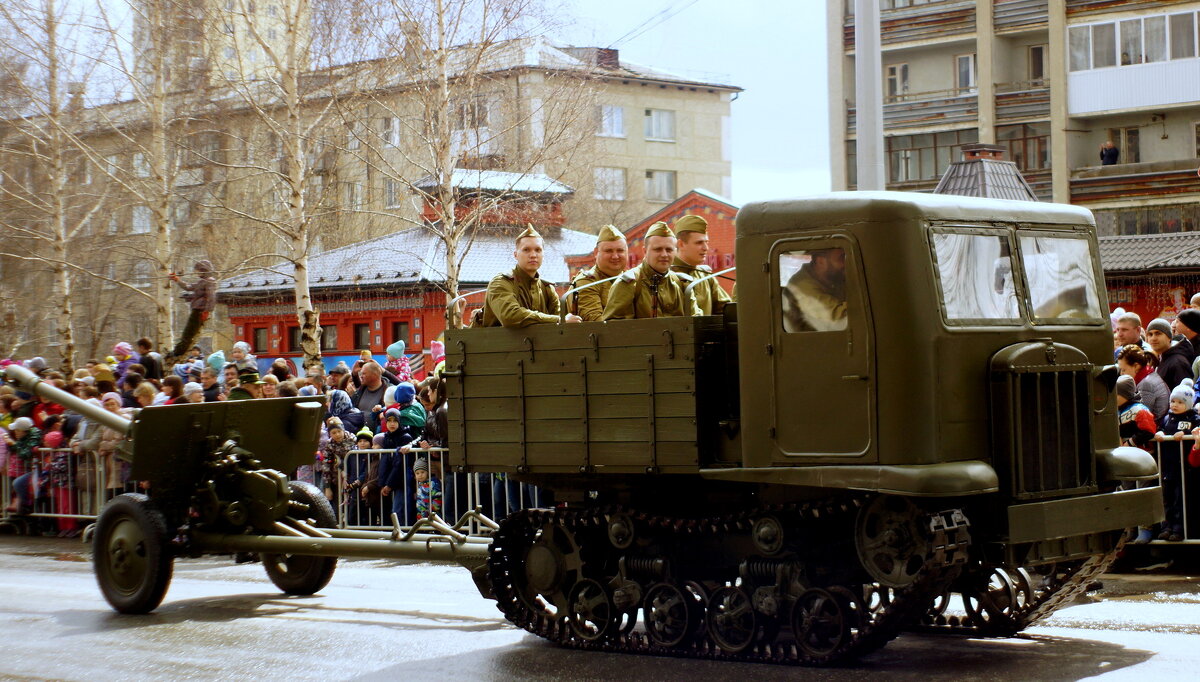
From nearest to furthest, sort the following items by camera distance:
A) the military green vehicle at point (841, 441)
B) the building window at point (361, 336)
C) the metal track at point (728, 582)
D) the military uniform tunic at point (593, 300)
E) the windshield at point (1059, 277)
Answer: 1. the metal track at point (728, 582)
2. the military green vehicle at point (841, 441)
3. the windshield at point (1059, 277)
4. the military uniform tunic at point (593, 300)
5. the building window at point (361, 336)

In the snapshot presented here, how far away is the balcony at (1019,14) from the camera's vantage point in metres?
45.2

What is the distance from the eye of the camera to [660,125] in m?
76.6

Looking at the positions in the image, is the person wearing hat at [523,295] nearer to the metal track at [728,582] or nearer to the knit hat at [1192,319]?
the metal track at [728,582]

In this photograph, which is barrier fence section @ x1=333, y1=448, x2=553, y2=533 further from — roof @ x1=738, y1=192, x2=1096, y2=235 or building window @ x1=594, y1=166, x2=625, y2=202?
building window @ x1=594, y1=166, x2=625, y2=202

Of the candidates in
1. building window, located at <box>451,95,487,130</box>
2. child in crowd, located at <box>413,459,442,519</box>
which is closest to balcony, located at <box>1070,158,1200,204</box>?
building window, located at <box>451,95,487,130</box>

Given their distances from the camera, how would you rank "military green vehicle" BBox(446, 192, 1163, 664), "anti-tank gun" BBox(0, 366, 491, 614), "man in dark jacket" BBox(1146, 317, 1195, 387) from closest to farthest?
"military green vehicle" BBox(446, 192, 1163, 664), "anti-tank gun" BBox(0, 366, 491, 614), "man in dark jacket" BBox(1146, 317, 1195, 387)

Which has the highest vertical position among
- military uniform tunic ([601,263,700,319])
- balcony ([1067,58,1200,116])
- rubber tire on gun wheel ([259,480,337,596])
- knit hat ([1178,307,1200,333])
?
balcony ([1067,58,1200,116])

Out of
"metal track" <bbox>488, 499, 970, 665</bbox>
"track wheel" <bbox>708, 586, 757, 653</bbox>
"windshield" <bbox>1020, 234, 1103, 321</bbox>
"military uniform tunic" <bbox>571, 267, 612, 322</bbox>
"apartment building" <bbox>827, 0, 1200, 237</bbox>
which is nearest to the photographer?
"metal track" <bbox>488, 499, 970, 665</bbox>

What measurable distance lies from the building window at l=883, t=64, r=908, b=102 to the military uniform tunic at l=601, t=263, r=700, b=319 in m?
40.1

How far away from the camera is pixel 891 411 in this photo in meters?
8.48

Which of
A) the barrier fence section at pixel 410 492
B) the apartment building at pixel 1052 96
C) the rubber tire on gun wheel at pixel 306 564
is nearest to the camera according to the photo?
the rubber tire on gun wheel at pixel 306 564

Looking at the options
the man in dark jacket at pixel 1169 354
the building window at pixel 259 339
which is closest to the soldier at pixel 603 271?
the man in dark jacket at pixel 1169 354

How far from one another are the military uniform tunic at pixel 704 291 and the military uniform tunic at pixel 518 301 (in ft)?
2.98

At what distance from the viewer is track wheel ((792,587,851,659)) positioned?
869 cm
